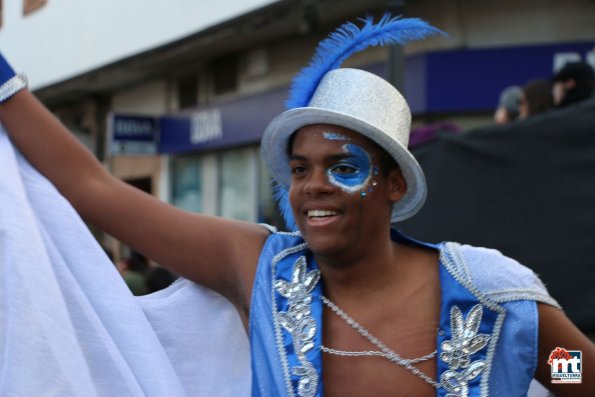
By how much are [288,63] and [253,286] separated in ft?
29.2

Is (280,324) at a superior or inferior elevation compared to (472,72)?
inferior

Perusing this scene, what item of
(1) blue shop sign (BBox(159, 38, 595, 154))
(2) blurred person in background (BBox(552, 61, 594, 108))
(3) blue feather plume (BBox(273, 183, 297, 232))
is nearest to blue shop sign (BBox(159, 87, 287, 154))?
(1) blue shop sign (BBox(159, 38, 595, 154))

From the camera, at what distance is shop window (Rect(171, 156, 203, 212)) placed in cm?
1345

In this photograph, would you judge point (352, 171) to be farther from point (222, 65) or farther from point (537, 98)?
point (222, 65)

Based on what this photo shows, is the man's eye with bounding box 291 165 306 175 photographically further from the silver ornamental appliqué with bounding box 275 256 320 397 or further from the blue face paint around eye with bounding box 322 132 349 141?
the silver ornamental appliqué with bounding box 275 256 320 397

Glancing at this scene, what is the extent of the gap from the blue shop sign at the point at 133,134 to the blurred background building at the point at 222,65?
24 millimetres

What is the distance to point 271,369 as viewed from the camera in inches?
88.5

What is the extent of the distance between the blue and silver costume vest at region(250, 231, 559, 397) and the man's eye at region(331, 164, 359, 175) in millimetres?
296

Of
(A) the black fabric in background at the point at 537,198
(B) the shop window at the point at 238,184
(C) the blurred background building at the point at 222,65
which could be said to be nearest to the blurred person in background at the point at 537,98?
(A) the black fabric in background at the point at 537,198

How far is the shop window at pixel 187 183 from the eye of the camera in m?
13.4

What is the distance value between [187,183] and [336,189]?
1157 cm

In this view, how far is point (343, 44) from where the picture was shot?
243 centimetres

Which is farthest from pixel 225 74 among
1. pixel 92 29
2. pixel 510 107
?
pixel 510 107

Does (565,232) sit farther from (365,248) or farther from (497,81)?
(497,81)
